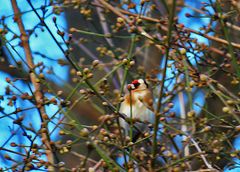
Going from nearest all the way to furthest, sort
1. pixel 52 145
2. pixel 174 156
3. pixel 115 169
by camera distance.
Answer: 1. pixel 115 169
2. pixel 52 145
3. pixel 174 156

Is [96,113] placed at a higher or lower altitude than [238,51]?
higher

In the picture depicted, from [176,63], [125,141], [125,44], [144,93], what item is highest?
[125,44]

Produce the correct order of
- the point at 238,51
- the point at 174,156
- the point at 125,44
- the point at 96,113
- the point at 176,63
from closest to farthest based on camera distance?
the point at 174,156 → the point at 176,63 → the point at 238,51 → the point at 96,113 → the point at 125,44

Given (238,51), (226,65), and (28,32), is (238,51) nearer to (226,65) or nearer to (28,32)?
(226,65)

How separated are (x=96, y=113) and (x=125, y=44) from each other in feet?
2.61

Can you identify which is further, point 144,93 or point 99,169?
point 144,93

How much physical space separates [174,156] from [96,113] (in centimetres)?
215

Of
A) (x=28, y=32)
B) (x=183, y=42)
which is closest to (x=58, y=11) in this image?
(x=28, y=32)

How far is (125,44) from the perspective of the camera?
5004 millimetres

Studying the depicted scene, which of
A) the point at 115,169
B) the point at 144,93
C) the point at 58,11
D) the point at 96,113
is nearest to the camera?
the point at 115,169

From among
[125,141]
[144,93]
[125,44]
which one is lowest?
[125,141]

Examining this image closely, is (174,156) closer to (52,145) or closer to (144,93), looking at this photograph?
(52,145)

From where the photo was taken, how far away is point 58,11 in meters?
3.13

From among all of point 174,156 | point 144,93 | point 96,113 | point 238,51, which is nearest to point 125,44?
point 96,113
